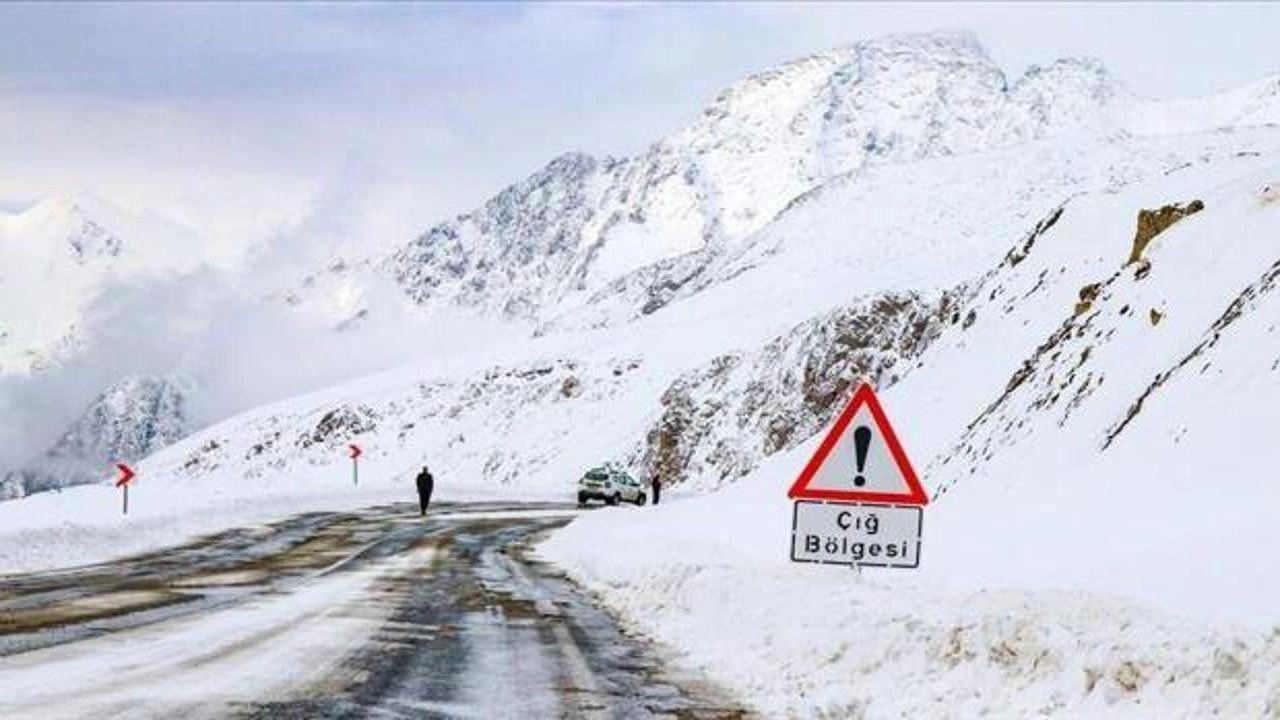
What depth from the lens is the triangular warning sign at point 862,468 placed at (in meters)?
12.1

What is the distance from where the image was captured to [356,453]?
59.4m

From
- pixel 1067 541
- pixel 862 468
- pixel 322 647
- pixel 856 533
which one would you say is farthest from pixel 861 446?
pixel 322 647

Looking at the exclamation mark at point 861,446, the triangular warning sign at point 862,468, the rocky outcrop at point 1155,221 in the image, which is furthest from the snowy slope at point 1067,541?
the exclamation mark at point 861,446

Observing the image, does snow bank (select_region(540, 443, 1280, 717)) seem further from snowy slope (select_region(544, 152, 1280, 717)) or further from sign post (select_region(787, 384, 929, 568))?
sign post (select_region(787, 384, 929, 568))

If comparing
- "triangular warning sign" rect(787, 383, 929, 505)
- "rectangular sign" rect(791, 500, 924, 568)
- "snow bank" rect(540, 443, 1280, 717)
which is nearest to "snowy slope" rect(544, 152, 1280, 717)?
"snow bank" rect(540, 443, 1280, 717)

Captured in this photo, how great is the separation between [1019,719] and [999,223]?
4614 inches

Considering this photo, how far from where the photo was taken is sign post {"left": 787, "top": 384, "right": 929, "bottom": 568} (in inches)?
476

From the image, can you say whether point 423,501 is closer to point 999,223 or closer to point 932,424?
point 932,424

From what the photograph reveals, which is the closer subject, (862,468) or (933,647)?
(933,647)

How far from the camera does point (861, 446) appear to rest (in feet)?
39.8

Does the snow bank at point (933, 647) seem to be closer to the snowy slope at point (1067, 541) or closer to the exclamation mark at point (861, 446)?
the snowy slope at point (1067, 541)

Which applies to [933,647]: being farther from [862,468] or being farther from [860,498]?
[862,468]

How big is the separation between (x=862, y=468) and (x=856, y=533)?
0.54 m

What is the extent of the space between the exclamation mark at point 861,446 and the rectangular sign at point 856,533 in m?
0.22
